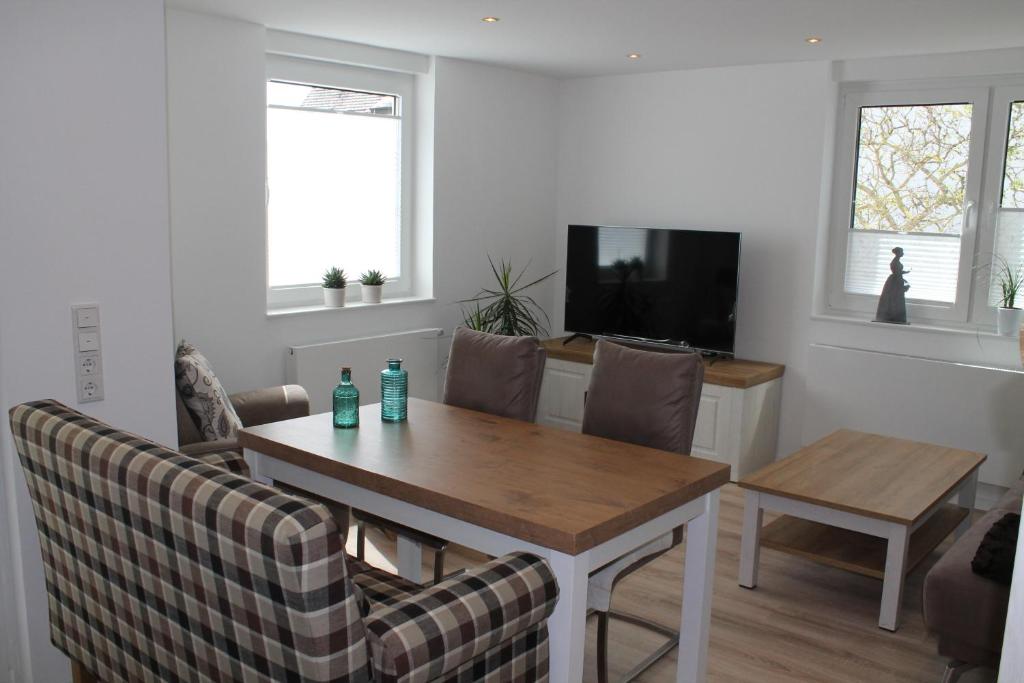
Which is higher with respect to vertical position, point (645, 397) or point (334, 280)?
point (334, 280)

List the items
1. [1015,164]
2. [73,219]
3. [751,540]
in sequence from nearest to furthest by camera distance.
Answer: [73,219] < [751,540] < [1015,164]

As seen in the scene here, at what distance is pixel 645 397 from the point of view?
10.3ft

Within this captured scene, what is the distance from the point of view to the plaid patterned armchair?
5.34 feet

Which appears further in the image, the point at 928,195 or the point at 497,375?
the point at 928,195

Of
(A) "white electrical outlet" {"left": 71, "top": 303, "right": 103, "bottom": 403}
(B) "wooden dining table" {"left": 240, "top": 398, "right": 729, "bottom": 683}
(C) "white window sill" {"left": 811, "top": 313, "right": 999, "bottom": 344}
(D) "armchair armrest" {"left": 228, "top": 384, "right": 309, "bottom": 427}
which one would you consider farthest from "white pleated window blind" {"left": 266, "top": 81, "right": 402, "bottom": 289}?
(C) "white window sill" {"left": 811, "top": 313, "right": 999, "bottom": 344}

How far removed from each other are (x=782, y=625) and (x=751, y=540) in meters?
0.40

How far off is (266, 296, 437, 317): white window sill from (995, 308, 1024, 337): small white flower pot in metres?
3.28

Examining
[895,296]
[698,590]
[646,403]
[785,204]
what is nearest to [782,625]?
[698,590]

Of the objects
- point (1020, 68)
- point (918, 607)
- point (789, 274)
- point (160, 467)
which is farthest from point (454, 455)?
point (1020, 68)

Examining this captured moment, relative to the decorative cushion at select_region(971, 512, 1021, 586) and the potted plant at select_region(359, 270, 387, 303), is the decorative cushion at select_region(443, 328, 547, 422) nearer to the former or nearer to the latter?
the decorative cushion at select_region(971, 512, 1021, 586)

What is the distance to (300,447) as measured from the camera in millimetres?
2805

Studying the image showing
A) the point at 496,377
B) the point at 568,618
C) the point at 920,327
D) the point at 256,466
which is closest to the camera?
the point at 568,618

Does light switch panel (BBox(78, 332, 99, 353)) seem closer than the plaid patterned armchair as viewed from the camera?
No

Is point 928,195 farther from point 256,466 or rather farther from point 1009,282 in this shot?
point 256,466
